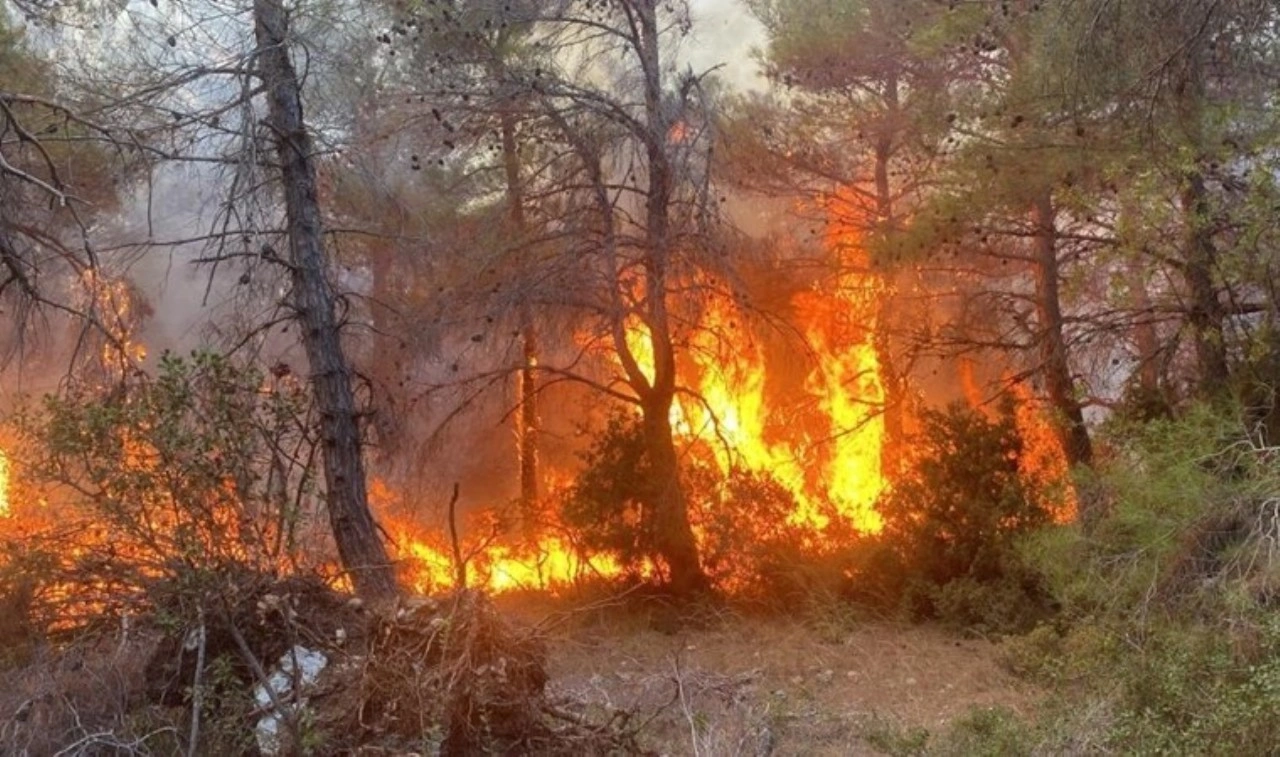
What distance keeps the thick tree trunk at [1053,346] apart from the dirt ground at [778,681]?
2714mm

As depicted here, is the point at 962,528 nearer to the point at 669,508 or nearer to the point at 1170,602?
the point at 669,508

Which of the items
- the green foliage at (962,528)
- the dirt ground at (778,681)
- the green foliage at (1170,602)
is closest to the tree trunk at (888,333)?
the green foliage at (962,528)

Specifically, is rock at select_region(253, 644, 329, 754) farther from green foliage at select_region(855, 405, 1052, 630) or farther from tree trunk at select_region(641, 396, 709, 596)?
green foliage at select_region(855, 405, 1052, 630)

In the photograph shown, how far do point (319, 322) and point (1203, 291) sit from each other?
8051mm

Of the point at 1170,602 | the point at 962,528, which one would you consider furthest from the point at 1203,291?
the point at 962,528

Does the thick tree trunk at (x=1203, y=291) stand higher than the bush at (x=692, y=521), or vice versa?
the thick tree trunk at (x=1203, y=291)

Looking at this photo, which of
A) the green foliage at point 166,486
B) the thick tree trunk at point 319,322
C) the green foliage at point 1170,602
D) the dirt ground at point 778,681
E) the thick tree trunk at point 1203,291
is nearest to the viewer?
the green foliage at point 1170,602

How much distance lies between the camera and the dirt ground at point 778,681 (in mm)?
7641

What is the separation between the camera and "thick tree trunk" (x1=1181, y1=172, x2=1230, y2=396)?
928 cm

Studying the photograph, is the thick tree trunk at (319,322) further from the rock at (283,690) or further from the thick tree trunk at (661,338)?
the thick tree trunk at (661,338)

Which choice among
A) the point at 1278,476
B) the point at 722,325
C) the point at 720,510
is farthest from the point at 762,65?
the point at 1278,476

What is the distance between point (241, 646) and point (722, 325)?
26.0 feet

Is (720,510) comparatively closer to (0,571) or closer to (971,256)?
(971,256)

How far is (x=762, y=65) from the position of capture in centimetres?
1731
